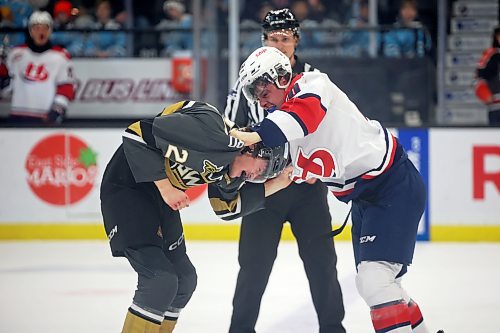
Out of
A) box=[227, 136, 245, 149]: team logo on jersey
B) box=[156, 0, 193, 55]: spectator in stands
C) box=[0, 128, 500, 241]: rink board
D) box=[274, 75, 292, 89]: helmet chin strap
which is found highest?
box=[156, 0, 193, 55]: spectator in stands

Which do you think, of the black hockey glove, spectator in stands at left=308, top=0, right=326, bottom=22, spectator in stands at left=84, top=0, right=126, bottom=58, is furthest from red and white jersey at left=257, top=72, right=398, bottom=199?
spectator in stands at left=84, top=0, right=126, bottom=58

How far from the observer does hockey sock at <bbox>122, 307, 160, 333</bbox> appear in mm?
3422

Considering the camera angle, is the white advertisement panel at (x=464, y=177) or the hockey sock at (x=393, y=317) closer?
the hockey sock at (x=393, y=317)

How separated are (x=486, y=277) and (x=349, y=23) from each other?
4285 mm

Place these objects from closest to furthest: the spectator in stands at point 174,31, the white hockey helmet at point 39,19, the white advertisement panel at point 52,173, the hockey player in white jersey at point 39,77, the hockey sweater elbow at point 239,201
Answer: the hockey sweater elbow at point 239,201 < the white advertisement panel at point 52,173 < the white hockey helmet at point 39,19 < the hockey player in white jersey at point 39,77 < the spectator in stands at point 174,31

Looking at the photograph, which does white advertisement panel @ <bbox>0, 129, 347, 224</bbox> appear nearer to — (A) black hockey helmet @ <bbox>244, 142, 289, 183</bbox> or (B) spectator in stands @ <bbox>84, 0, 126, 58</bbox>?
(B) spectator in stands @ <bbox>84, 0, 126, 58</bbox>

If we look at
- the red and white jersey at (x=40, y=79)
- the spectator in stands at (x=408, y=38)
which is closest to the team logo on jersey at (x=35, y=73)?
the red and white jersey at (x=40, y=79)

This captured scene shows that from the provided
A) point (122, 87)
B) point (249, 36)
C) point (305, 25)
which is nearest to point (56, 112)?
point (122, 87)

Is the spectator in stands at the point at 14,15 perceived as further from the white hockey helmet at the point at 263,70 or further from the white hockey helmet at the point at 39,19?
the white hockey helmet at the point at 263,70

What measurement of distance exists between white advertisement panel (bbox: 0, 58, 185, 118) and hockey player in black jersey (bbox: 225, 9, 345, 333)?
581 cm

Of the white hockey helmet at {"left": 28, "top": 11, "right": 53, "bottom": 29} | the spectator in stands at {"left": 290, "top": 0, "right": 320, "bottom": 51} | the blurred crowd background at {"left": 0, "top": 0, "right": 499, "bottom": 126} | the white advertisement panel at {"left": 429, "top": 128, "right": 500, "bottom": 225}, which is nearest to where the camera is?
the white advertisement panel at {"left": 429, "top": 128, "right": 500, "bottom": 225}

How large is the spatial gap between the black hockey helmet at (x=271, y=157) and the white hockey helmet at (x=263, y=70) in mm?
195

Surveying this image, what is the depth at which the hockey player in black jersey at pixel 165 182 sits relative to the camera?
10.7 ft

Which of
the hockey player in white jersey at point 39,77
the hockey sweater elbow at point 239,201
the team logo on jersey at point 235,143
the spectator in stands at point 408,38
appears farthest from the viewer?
the spectator in stands at point 408,38
